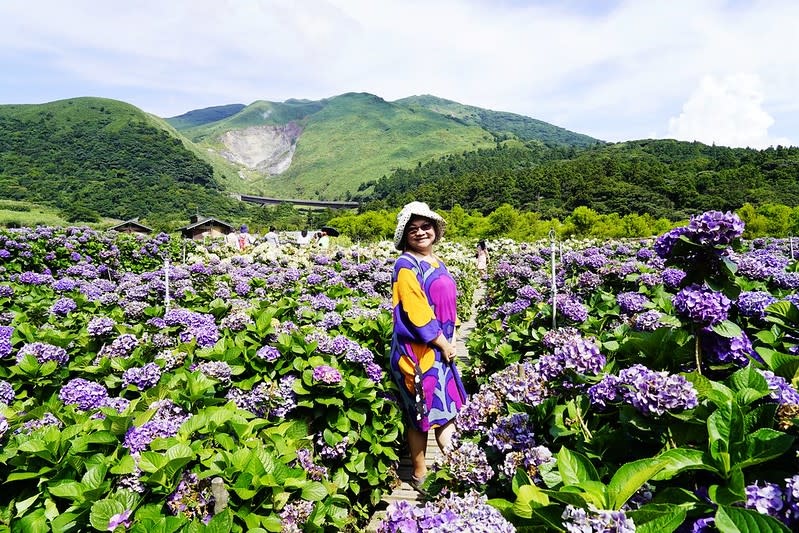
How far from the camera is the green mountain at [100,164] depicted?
83.5 meters

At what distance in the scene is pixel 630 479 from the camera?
1.04 metres

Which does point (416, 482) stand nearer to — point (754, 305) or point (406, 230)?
point (406, 230)

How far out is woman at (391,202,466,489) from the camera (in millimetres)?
2699

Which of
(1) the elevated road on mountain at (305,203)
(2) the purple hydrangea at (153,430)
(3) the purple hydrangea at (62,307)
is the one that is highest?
(1) the elevated road on mountain at (305,203)

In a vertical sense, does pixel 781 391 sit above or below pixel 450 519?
above

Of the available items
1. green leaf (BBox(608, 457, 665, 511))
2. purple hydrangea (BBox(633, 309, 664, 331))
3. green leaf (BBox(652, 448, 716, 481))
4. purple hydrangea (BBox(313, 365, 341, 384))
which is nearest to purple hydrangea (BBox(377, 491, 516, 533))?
green leaf (BBox(608, 457, 665, 511))

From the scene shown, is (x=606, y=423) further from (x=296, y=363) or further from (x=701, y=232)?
(x=296, y=363)

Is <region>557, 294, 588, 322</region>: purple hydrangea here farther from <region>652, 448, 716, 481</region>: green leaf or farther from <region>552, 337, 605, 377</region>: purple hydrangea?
<region>652, 448, 716, 481</region>: green leaf

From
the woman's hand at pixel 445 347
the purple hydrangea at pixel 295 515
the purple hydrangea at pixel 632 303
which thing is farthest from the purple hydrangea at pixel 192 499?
the purple hydrangea at pixel 632 303

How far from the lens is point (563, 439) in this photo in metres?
1.57

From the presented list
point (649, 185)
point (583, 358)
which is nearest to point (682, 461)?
point (583, 358)

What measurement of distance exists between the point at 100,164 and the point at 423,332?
125708 millimetres

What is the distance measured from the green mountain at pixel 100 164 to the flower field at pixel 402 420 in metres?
84.4

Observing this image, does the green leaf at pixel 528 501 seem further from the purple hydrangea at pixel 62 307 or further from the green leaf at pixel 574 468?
the purple hydrangea at pixel 62 307
